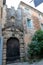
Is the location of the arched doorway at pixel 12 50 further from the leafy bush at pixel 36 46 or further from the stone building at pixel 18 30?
the leafy bush at pixel 36 46

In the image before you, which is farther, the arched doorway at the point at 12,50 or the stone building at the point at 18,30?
the stone building at the point at 18,30

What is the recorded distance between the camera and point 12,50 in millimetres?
13133

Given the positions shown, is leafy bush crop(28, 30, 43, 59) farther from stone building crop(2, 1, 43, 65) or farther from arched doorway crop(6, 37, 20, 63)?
arched doorway crop(6, 37, 20, 63)

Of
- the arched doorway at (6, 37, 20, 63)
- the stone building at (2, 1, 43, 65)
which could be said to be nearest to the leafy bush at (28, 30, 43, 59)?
Answer: the stone building at (2, 1, 43, 65)

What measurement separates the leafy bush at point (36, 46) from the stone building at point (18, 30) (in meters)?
0.61

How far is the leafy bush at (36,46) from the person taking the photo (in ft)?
41.4

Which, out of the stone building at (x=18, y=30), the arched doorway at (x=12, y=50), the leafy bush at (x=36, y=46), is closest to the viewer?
the leafy bush at (x=36, y=46)

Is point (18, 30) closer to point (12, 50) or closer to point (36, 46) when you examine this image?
point (12, 50)

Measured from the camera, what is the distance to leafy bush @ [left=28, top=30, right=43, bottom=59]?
12.6 metres

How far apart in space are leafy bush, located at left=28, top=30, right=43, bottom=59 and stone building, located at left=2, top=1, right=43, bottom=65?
24.1 inches

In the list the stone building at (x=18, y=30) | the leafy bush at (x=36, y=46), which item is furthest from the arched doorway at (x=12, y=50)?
the leafy bush at (x=36, y=46)

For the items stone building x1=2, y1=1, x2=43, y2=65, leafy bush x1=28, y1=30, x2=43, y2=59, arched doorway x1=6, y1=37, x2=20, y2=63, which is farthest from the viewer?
stone building x1=2, y1=1, x2=43, y2=65

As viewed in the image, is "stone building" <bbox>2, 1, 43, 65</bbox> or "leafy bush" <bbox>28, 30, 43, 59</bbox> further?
"stone building" <bbox>2, 1, 43, 65</bbox>

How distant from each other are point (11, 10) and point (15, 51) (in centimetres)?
383
